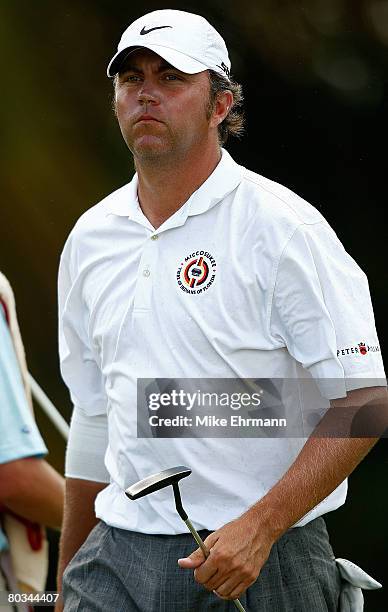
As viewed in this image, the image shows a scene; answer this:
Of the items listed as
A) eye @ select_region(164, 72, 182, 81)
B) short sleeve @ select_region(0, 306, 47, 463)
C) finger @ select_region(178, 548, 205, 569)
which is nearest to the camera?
finger @ select_region(178, 548, 205, 569)

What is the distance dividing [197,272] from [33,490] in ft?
3.34

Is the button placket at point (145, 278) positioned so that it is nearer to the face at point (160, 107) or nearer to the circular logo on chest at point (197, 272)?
the circular logo on chest at point (197, 272)

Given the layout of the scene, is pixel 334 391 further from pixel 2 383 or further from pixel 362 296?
pixel 2 383

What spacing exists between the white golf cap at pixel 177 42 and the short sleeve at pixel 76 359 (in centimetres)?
52

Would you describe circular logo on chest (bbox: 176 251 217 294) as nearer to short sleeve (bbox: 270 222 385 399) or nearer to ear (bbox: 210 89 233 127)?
short sleeve (bbox: 270 222 385 399)

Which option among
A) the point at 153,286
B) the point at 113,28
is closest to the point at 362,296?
the point at 153,286

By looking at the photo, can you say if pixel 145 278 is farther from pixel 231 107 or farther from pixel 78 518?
pixel 78 518

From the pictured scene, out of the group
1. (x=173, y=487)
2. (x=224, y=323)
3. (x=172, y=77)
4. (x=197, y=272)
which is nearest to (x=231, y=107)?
(x=172, y=77)

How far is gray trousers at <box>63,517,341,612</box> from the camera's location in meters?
2.26

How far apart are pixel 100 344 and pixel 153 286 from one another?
0.73ft

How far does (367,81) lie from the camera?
2734 mm

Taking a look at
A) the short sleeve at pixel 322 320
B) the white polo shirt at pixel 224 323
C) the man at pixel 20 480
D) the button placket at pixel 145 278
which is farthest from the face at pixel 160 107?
the man at pixel 20 480

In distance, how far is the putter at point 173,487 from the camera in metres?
2.08

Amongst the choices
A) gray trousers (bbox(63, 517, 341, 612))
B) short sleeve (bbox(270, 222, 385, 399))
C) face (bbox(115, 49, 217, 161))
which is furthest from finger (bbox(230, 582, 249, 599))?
face (bbox(115, 49, 217, 161))
